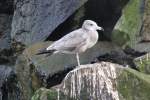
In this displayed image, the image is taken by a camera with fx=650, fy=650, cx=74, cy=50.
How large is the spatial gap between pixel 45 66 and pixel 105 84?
3.76 meters

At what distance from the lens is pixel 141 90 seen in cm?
1114

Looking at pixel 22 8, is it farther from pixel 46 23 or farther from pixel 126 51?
pixel 126 51

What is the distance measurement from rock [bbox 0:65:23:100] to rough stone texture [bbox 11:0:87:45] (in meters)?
0.98

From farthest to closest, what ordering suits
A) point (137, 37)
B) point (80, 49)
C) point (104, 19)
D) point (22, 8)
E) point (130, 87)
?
point (22, 8) < point (104, 19) < point (137, 37) < point (80, 49) < point (130, 87)

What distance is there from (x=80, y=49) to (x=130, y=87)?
1.53 metres

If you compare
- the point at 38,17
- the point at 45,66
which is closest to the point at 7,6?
the point at 38,17

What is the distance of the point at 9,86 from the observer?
16.9 meters

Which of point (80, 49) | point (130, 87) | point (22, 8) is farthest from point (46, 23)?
point (130, 87)

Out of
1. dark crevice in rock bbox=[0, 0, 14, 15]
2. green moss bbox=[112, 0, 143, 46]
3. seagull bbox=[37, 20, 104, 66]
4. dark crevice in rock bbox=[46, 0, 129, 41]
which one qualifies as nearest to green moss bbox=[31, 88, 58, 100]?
seagull bbox=[37, 20, 104, 66]

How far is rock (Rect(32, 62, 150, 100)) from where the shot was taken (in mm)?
11078

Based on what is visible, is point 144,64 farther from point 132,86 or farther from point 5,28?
point 5,28

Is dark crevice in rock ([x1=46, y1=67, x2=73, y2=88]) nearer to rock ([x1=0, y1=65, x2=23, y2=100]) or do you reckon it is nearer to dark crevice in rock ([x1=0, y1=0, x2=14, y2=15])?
rock ([x1=0, y1=65, x2=23, y2=100])

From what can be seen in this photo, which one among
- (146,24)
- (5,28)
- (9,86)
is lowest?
(9,86)

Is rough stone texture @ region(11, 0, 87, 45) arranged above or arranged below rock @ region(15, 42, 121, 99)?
above
